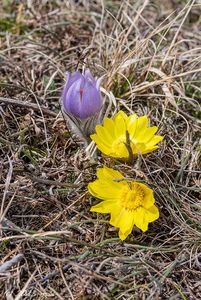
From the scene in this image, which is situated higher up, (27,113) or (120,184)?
(120,184)

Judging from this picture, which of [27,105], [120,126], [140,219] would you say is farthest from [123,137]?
[27,105]

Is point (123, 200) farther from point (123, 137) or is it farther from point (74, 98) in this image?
point (74, 98)

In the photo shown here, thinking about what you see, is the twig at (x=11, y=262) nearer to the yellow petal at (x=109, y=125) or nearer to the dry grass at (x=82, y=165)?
the dry grass at (x=82, y=165)

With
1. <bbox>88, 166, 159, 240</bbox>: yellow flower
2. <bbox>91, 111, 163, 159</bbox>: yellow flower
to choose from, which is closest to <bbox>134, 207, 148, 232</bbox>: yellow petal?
<bbox>88, 166, 159, 240</bbox>: yellow flower

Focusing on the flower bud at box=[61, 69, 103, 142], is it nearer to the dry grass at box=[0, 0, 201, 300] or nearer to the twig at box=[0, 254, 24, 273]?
the dry grass at box=[0, 0, 201, 300]

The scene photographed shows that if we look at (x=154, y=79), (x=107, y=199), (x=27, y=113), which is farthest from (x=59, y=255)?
(x=154, y=79)

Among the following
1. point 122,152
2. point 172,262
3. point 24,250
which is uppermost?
point 122,152

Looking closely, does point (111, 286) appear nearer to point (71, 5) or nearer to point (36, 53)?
point (36, 53)

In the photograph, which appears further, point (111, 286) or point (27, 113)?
point (27, 113)
